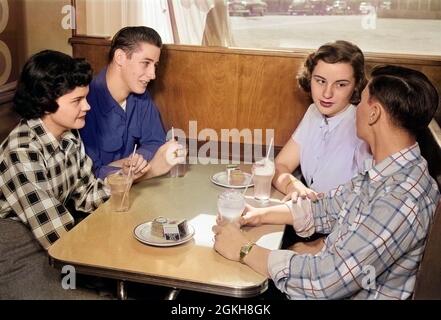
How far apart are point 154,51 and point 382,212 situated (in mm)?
1393

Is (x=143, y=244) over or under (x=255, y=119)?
under

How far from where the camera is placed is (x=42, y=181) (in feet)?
5.06

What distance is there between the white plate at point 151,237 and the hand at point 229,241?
0.28ft

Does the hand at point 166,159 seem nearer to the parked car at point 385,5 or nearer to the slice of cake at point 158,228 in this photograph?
the slice of cake at point 158,228

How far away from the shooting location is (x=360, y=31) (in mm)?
3375

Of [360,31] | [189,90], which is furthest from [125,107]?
[360,31]

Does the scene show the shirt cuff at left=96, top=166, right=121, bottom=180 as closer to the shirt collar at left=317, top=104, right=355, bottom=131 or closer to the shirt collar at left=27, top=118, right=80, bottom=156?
the shirt collar at left=27, top=118, right=80, bottom=156

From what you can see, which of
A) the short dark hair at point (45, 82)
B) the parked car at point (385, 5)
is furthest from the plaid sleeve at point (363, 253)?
the parked car at point (385, 5)

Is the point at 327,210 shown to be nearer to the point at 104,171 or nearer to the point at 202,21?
the point at 104,171

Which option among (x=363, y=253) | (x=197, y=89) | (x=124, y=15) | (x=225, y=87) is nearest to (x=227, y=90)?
(x=225, y=87)

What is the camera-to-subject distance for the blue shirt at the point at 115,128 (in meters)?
2.17

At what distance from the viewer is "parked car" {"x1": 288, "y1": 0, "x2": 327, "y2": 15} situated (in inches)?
134

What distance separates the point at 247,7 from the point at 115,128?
184 cm

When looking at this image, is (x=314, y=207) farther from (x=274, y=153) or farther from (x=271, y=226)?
(x=274, y=153)
